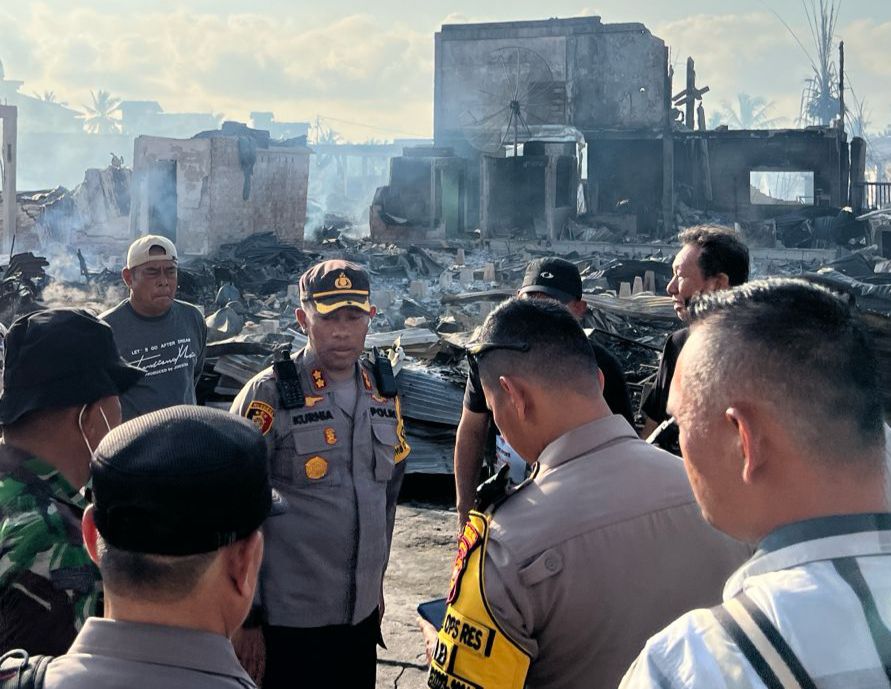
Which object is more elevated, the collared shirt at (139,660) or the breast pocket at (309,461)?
the collared shirt at (139,660)

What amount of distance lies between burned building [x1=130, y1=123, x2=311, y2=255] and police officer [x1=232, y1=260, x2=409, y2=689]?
19097 millimetres

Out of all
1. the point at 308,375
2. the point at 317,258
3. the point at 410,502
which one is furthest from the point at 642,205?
the point at 308,375

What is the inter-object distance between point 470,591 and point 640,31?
33.1m

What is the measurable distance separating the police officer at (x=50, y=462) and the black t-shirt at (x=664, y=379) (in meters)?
2.17

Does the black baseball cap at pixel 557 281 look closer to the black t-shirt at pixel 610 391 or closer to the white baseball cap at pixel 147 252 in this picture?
the black t-shirt at pixel 610 391

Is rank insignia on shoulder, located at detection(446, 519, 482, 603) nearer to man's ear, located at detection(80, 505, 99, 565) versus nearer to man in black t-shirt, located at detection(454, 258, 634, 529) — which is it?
man's ear, located at detection(80, 505, 99, 565)

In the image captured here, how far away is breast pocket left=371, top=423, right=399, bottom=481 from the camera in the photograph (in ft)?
10.6

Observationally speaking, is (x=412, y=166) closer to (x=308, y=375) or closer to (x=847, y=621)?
(x=308, y=375)

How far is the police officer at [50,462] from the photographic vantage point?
1949mm

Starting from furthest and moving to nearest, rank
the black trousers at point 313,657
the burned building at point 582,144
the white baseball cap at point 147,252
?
the burned building at point 582,144
the white baseball cap at point 147,252
the black trousers at point 313,657

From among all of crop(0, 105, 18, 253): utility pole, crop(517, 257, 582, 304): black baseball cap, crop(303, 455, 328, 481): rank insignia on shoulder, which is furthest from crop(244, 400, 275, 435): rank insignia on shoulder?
crop(0, 105, 18, 253): utility pole

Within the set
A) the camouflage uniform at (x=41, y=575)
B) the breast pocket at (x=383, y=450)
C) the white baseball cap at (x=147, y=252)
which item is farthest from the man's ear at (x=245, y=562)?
the white baseball cap at (x=147, y=252)

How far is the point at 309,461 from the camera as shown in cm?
309

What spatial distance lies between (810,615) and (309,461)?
2.20m
